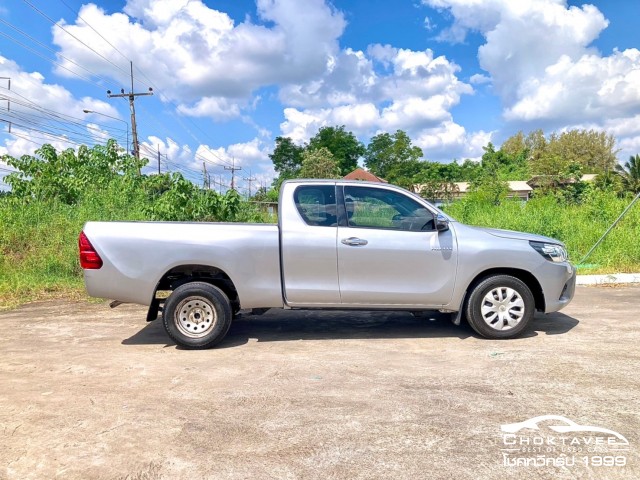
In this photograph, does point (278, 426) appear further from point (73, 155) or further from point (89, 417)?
point (73, 155)

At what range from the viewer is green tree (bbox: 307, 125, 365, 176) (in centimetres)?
8738

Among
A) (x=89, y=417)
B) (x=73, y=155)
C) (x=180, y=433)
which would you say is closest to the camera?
(x=180, y=433)

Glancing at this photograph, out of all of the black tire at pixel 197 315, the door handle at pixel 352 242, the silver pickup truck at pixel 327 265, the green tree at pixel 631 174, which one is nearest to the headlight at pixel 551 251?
the silver pickup truck at pixel 327 265

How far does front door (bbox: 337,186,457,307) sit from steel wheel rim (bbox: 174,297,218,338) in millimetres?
1464

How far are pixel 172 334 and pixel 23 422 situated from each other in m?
1.86

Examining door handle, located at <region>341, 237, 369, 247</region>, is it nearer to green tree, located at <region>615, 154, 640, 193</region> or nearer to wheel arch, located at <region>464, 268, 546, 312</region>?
wheel arch, located at <region>464, 268, 546, 312</region>

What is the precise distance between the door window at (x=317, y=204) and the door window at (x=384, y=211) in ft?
0.56

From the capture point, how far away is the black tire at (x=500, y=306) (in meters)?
5.54

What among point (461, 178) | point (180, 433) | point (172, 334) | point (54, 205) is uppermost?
point (461, 178)

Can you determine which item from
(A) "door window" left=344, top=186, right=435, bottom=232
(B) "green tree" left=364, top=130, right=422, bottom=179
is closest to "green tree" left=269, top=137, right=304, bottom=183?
(B) "green tree" left=364, top=130, right=422, bottom=179

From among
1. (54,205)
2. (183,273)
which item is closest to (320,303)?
(183,273)

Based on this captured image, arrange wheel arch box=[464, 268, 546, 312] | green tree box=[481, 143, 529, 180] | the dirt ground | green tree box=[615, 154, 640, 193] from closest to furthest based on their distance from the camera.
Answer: the dirt ground, wheel arch box=[464, 268, 546, 312], green tree box=[615, 154, 640, 193], green tree box=[481, 143, 529, 180]

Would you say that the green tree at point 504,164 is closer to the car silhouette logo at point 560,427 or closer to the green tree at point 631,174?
the green tree at point 631,174

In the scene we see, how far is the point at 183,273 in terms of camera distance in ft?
18.1
